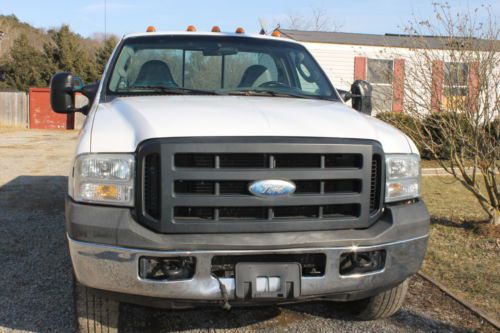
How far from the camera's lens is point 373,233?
9.70 ft

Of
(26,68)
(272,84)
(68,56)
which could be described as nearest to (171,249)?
(272,84)

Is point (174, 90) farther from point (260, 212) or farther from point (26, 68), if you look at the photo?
point (26, 68)

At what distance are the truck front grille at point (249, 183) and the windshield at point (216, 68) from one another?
1.23m

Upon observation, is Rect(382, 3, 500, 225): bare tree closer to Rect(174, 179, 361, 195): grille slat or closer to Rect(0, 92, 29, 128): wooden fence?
Rect(174, 179, 361, 195): grille slat

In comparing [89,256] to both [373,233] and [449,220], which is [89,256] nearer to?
[373,233]

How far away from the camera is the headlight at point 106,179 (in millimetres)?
2799

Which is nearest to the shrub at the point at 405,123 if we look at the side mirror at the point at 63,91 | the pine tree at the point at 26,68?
the side mirror at the point at 63,91

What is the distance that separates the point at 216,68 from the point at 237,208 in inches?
73.1

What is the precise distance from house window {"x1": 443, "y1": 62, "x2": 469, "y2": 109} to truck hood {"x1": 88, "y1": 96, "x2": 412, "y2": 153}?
329cm

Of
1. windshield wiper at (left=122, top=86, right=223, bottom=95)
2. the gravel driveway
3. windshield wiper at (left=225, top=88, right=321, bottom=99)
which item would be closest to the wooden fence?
the gravel driveway

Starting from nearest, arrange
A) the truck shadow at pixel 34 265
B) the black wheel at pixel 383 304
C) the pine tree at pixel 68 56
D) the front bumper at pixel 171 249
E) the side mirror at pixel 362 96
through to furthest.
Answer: the front bumper at pixel 171 249 < the black wheel at pixel 383 304 < the truck shadow at pixel 34 265 < the side mirror at pixel 362 96 < the pine tree at pixel 68 56

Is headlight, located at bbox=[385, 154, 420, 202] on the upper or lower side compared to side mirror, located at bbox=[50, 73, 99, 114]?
lower

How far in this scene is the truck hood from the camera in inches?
112

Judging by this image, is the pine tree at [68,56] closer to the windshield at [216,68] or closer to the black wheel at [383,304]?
the windshield at [216,68]
